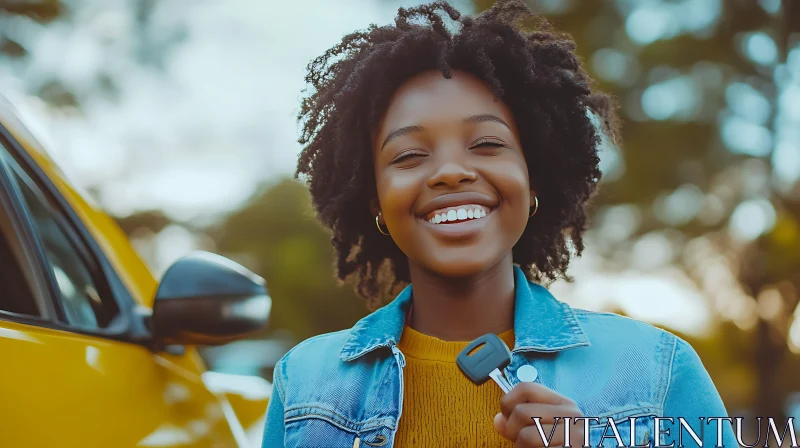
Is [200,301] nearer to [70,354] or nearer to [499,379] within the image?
[70,354]

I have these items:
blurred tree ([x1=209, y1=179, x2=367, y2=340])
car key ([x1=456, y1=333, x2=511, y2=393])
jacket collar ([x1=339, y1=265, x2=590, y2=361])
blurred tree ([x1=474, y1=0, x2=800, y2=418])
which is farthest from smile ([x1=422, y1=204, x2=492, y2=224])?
blurred tree ([x1=209, y1=179, x2=367, y2=340])

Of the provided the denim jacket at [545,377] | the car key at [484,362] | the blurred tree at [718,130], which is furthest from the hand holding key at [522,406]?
the blurred tree at [718,130]

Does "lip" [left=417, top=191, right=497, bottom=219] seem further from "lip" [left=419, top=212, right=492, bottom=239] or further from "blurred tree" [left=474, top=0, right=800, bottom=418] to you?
"blurred tree" [left=474, top=0, right=800, bottom=418]

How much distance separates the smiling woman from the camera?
1979 millimetres

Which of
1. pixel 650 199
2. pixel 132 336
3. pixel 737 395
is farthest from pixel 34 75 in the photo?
pixel 737 395

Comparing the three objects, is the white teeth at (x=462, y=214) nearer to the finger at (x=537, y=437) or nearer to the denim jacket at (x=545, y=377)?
the denim jacket at (x=545, y=377)

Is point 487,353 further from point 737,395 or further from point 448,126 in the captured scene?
point 737,395

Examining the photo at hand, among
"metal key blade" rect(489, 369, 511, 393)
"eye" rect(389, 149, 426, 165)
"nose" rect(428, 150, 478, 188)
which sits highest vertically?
"eye" rect(389, 149, 426, 165)

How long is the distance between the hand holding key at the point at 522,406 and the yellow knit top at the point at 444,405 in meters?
0.30

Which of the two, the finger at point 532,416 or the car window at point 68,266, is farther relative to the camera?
the car window at point 68,266

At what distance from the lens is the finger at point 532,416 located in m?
1.62

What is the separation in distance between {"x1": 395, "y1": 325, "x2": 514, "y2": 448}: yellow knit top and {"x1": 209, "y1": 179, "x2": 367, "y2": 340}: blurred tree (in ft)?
58.0

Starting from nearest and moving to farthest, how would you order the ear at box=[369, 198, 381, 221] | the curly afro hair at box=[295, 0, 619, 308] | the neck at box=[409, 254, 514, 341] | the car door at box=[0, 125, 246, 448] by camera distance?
1. the car door at box=[0, 125, 246, 448]
2. the neck at box=[409, 254, 514, 341]
3. the curly afro hair at box=[295, 0, 619, 308]
4. the ear at box=[369, 198, 381, 221]

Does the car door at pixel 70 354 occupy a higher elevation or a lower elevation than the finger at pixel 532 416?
higher
